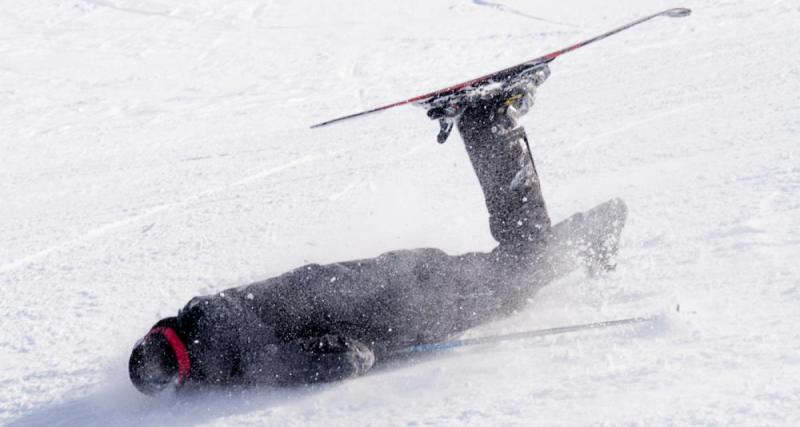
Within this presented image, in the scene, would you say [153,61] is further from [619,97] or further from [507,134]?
[507,134]

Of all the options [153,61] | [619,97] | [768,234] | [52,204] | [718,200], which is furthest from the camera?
[153,61]

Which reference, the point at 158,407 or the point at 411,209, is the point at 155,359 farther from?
the point at 411,209

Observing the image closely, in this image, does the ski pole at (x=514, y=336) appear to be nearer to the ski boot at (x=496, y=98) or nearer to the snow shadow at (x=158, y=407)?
the snow shadow at (x=158, y=407)

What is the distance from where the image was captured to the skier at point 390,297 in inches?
107

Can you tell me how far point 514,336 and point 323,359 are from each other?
729 millimetres

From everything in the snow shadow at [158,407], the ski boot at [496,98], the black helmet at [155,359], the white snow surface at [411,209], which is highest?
the ski boot at [496,98]

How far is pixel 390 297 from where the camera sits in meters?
2.99

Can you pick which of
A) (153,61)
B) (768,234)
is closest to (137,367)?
(768,234)

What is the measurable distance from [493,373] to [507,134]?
3.46ft

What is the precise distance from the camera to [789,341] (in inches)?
98.6

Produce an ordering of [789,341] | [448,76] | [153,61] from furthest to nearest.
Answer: [153,61] < [448,76] < [789,341]

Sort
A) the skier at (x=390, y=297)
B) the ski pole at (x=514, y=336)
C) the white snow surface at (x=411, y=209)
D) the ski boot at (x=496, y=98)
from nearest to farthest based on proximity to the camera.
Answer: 1. the white snow surface at (x=411, y=209)
2. the skier at (x=390, y=297)
3. the ski pole at (x=514, y=336)
4. the ski boot at (x=496, y=98)

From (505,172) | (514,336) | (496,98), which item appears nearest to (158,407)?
(514,336)

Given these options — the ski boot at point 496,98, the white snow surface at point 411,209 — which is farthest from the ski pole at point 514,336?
the ski boot at point 496,98
